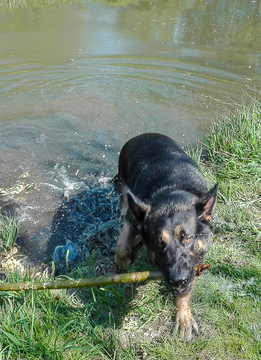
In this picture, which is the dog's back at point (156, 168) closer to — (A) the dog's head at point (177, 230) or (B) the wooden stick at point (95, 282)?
(A) the dog's head at point (177, 230)

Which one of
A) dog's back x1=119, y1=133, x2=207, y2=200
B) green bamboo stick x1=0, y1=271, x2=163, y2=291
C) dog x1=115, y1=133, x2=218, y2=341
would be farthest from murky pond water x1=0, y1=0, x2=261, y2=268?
green bamboo stick x1=0, y1=271, x2=163, y2=291

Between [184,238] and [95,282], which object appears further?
[184,238]

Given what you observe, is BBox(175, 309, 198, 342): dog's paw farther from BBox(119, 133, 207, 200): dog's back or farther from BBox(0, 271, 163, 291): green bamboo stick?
BBox(119, 133, 207, 200): dog's back

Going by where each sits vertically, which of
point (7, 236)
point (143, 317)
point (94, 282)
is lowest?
point (7, 236)

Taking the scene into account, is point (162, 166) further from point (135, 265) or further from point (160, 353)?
point (160, 353)

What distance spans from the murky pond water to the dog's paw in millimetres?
2188

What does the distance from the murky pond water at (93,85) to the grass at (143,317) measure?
4.96 ft

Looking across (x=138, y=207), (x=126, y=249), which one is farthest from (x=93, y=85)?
(x=138, y=207)

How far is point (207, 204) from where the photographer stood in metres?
3.48

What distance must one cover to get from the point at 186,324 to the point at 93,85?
7465mm

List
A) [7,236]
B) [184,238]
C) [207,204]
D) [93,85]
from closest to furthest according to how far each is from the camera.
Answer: [184,238]
[207,204]
[7,236]
[93,85]

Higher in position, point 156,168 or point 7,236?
point 156,168

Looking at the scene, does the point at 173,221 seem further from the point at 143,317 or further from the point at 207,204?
the point at 143,317

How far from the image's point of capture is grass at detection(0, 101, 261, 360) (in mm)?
3219
